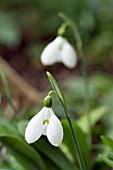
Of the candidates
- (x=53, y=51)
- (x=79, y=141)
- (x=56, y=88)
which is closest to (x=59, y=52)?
(x=53, y=51)

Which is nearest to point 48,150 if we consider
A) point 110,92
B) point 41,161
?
point 41,161

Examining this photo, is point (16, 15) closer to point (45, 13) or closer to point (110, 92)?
point (45, 13)

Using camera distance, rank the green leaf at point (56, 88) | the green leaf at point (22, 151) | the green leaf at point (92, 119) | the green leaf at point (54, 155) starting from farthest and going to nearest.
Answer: the green leaf at point (92, 119), the green leaf at point (54, 155), the green leaf at point (22, 151), the green leaf at point (56, 88)

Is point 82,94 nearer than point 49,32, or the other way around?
point 82,94

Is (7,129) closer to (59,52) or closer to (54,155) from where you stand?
(54,155)

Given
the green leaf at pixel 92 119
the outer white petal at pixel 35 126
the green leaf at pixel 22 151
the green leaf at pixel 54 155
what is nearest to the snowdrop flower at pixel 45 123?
the outer white petal at pixel 35 126

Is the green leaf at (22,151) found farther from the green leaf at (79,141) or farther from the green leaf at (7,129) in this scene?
the green leaf at (79,141)
